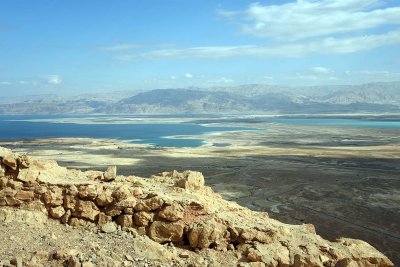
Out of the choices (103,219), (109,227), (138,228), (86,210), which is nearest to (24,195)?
(86,210)

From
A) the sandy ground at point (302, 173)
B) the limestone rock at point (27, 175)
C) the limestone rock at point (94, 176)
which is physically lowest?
the sandy ground at point (302, 173)

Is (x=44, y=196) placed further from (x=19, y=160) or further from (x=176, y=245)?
(x=176, y=245)

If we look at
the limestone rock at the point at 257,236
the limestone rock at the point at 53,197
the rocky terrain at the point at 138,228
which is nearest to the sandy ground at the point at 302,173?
the rocky terrain at the point at 138,228

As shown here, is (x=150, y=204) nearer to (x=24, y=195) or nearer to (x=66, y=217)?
(x=66, y=217)

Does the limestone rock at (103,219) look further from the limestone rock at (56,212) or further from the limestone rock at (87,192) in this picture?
the limestone rock at (56,212)

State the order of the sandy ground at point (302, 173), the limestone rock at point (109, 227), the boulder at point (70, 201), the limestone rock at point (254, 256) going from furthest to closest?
the sandy ground at point (302, 173) < the boulder at point (70, 201) < the limestone rock at point (109, 227) < the limestone rock at point (254, 256)

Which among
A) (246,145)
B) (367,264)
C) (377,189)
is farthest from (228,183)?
(246,145)
